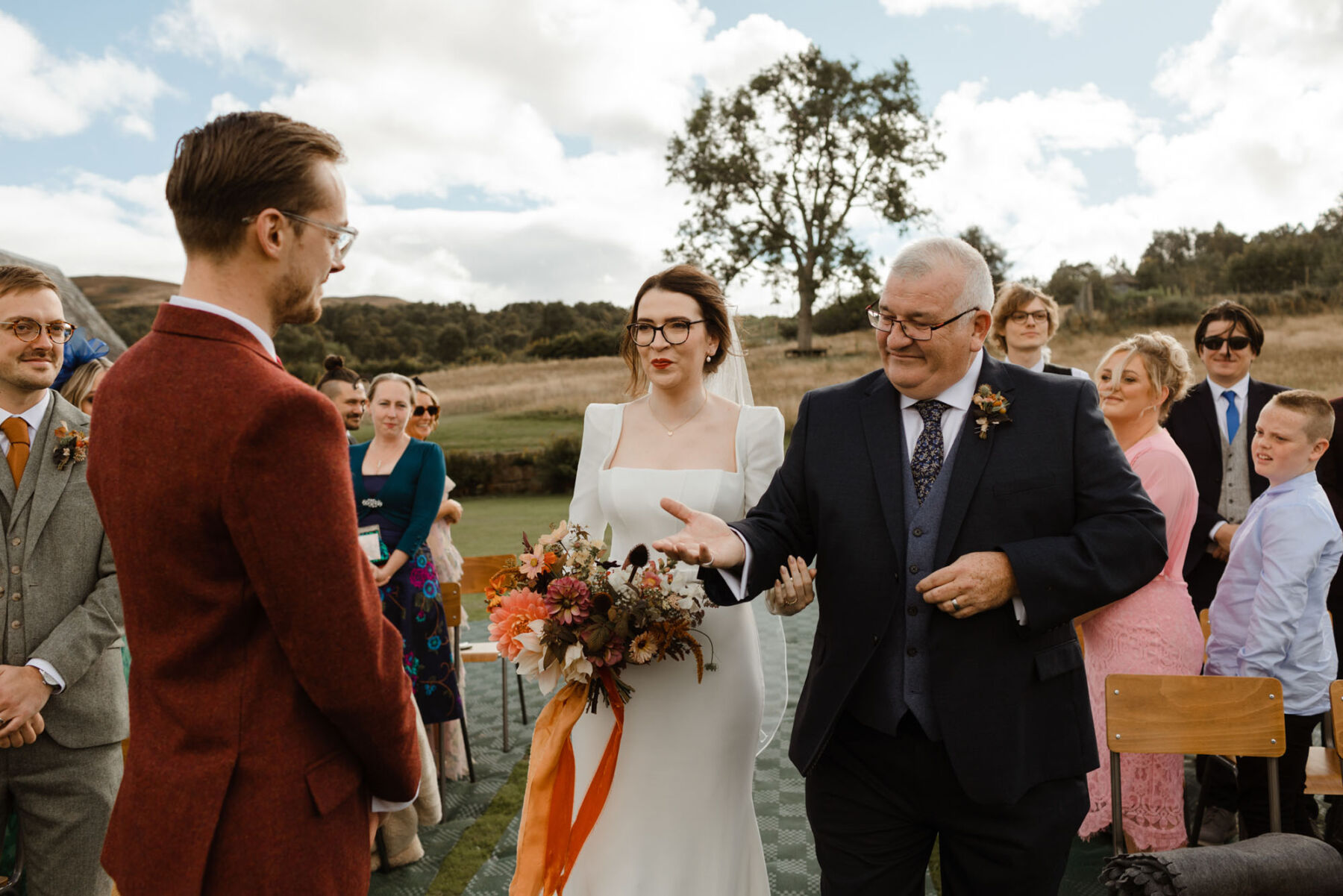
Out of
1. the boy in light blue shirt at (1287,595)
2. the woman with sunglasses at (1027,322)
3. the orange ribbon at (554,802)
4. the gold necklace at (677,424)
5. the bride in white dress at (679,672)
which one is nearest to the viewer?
the orange ribbon at (554,802)

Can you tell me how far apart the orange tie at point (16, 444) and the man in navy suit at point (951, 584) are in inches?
87.8

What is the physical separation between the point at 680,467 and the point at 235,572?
204 centimetres

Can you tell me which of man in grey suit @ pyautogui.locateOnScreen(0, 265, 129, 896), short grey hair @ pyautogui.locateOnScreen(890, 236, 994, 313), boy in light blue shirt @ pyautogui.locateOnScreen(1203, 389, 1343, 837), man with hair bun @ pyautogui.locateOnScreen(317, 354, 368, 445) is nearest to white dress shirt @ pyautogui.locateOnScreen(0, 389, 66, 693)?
man in grey suit @ pyautogui.locateOnScreen(0, 265, 129, 896)

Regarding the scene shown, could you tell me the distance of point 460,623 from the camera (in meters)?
5.23

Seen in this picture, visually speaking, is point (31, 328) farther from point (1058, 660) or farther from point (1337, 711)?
point (1337, 711)

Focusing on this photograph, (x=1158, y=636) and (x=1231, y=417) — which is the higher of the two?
(x=1231, y=417)

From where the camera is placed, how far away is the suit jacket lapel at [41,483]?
2738mm

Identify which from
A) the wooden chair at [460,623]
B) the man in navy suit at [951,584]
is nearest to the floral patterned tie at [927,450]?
the man in navy suit at [951,584]

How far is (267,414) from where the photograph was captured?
1438 millimetres

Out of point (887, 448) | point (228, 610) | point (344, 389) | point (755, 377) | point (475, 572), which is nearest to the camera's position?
point (228, 610)

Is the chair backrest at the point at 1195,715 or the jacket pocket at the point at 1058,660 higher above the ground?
the jacket pocket at the point at 1058,660

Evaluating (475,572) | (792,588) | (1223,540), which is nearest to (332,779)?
(792,588)

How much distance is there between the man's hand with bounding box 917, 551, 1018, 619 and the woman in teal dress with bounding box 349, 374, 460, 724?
11.5 feet

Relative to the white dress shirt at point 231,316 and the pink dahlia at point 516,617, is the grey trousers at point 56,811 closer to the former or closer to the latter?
the pink dahlia at point 516,617
